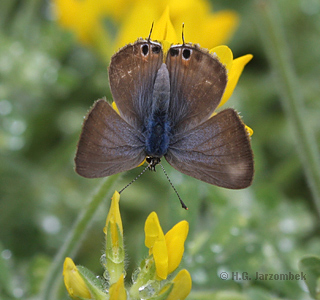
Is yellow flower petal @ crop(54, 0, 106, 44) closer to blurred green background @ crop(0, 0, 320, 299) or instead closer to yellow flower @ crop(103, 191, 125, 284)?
blurred green background @ crop(0, 0, 320, 299)

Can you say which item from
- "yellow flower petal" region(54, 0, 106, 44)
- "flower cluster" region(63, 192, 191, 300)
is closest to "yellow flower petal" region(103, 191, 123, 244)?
"flower cluster" region(63, 192, 191, 300)

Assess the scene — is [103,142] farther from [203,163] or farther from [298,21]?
[298,21]

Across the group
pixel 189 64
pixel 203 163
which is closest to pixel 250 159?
pixel 203 163

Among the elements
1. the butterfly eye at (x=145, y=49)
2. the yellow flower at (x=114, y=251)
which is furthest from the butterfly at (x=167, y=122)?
the yellow flower at (x=114, y=251)

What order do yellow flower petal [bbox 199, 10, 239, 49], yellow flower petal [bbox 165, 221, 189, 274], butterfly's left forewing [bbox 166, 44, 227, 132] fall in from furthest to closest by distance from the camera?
1. yellow flower petal [bbox 199, 10, 239, 49]
2. butterfly's left forewing [bbox 166, 44, 227, 132]
3. yellow flower petal [bbox 165, 221, 189, 274]

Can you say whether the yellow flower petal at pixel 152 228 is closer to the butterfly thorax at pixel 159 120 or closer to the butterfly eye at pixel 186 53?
the butterfly thorax at pixel 159 120
